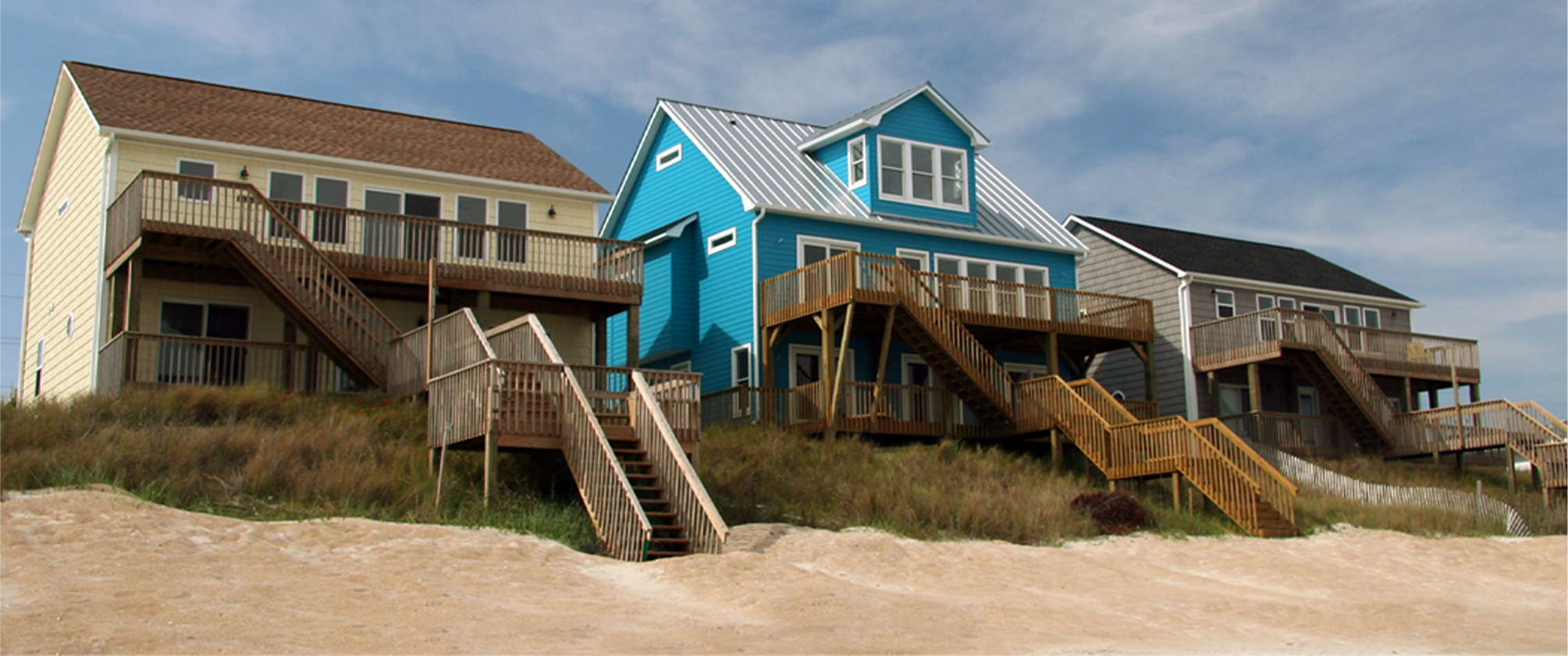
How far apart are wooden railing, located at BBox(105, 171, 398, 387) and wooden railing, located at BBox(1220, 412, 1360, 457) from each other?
68.3 feet

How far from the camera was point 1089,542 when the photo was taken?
21406 mm

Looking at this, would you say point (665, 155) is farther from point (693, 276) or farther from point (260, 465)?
point (260, 465)

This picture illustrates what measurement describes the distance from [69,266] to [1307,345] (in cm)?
2861

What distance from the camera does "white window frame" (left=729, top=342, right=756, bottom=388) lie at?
30406 millimetres

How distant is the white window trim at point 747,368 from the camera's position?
3036cm

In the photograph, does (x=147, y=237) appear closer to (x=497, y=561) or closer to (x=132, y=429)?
(x=132, y=429)

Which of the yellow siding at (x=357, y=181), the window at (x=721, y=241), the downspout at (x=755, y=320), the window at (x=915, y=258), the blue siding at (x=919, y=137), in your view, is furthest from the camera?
the blue siding at (x=919, y=137)

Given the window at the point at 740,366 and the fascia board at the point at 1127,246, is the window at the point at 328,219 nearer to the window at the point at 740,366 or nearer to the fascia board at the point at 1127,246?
the window at the point at 740,366

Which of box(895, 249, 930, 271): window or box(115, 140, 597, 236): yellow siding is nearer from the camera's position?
box(115, 140, 597, 236): yellow siding

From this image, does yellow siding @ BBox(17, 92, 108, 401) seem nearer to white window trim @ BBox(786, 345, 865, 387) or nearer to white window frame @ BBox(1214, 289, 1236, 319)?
white window trim @ BBox(786, 345, 865, 387)

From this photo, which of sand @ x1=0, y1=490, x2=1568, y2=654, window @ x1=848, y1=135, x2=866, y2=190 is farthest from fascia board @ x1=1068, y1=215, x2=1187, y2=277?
sand @ x1=0, y1=490, x2=1568, y2=654

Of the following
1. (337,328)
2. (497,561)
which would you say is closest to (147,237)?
(337,328)

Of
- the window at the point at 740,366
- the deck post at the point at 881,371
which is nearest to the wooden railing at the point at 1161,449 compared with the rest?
the deck post at the point at 881,371

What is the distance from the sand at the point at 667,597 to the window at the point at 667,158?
57.8ft
